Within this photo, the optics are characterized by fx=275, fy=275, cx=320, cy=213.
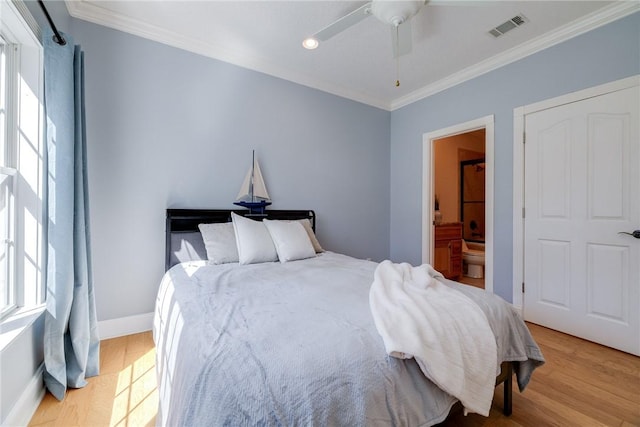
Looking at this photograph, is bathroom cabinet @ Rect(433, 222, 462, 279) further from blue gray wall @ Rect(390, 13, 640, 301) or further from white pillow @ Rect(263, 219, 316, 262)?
white pillow @ Rect(263, 219, 316, 262)

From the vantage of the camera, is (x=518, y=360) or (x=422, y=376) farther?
(x=518, y=360)

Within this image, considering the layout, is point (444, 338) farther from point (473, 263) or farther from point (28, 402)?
point (473, 263)

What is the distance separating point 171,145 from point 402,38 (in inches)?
87.2

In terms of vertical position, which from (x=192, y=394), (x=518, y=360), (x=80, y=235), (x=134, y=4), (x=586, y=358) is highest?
(x=134, y=4)

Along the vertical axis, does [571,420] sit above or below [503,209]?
below

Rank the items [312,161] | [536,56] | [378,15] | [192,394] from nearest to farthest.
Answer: [192,394]
[378,15]
[536,56]
[312,161]

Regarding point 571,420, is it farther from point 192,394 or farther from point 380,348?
point 192,394

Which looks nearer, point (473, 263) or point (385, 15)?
point (385, 15)

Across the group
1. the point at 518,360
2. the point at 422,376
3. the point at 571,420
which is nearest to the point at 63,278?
the point at 422,376

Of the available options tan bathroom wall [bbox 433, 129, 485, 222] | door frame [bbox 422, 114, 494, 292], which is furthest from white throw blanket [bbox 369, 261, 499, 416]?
tan bathroom wall [bbox 433, 129, 485, 222]

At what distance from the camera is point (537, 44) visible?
2.62 meters

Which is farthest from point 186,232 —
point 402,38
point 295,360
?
point 402,38

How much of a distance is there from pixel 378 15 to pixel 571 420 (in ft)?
8.92

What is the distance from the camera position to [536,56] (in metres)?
2.67
